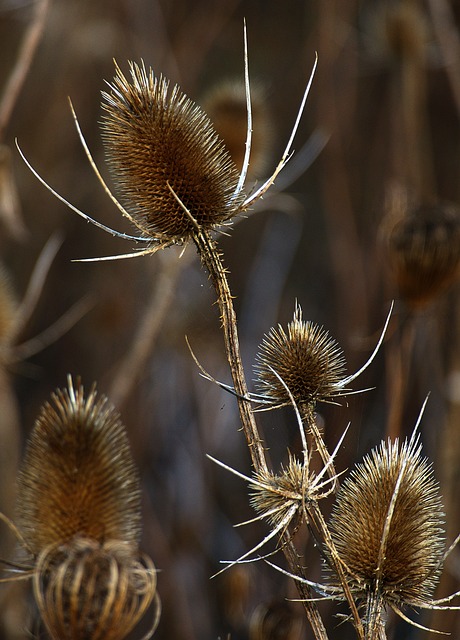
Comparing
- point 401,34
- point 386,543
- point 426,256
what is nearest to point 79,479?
point 386,543

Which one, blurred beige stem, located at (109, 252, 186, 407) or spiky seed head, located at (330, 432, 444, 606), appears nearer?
spiky seed head, located at (330, 432, 444, 606)

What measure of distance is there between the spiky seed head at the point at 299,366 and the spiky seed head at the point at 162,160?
Answer: 0.47ft

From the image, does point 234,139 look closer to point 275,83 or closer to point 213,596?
point 213,596

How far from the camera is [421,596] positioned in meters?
0.74

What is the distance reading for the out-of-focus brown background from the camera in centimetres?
164

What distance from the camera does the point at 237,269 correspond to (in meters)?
3.06

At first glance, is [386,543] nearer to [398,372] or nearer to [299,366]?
[299,366]

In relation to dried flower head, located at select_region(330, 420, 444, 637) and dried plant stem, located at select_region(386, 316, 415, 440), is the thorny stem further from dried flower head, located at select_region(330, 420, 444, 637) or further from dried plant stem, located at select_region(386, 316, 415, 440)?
dried plant stem, located at select_region(386, 316, 415, 440)

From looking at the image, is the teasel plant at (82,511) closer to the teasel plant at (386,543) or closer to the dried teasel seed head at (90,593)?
the dried teasel seed head at (90,593)

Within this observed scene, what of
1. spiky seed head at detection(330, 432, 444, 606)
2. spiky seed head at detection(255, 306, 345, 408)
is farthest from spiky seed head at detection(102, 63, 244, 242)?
spiky seed head at detection(330, 432, 444, 606)

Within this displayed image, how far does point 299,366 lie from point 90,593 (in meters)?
0.30

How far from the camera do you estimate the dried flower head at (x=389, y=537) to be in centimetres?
72

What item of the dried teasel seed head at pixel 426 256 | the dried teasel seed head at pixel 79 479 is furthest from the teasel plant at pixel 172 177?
the dried teasel seed head at pixel 426 256

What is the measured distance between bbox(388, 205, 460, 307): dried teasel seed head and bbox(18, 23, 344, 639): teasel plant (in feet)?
1.93
